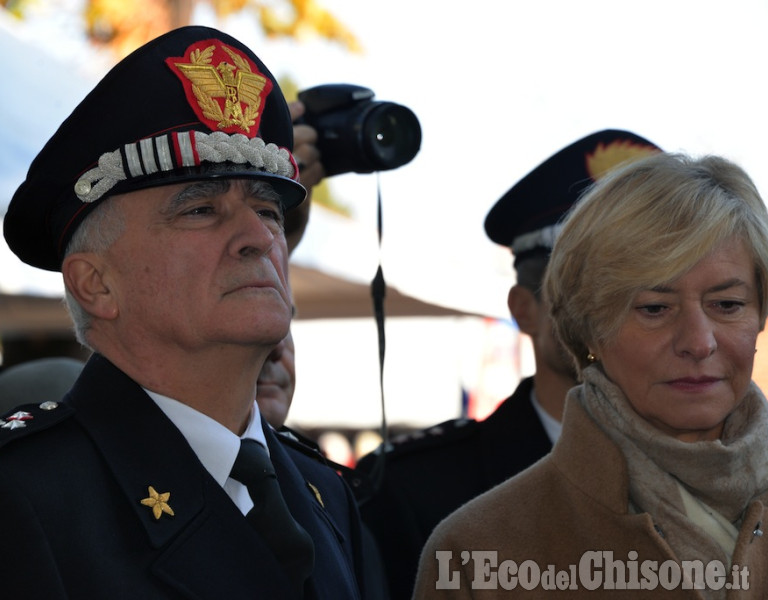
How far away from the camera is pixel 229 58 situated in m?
2.29

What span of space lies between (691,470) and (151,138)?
4.15 feet

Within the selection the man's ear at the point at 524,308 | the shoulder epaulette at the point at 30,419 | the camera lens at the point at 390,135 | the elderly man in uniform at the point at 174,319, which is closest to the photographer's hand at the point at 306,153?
the camera lens at the point at 390,135

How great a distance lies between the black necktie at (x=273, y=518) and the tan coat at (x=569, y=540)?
0.45 meters

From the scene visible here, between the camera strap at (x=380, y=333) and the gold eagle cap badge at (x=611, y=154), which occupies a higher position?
the gold eagle cap badge at (x=611, y=154)

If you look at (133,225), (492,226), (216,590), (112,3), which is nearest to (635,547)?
(216,590)

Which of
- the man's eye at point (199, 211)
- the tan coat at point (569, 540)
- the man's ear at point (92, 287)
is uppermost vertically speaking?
the man's eye at point (199, 211)

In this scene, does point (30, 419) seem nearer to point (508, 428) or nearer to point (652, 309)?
point (652, 309)

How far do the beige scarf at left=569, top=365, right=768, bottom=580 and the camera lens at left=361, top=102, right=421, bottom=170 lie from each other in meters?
0.93

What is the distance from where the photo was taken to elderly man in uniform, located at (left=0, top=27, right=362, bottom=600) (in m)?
2.01

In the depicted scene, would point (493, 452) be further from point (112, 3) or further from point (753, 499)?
point (112, 3)

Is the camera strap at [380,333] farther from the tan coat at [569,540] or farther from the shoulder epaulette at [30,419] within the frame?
the shoulder epaulette at [30,419]

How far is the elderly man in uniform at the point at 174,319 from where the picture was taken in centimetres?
201

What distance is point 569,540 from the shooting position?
2439 millimetres

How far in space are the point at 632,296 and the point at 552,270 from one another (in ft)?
0.86
